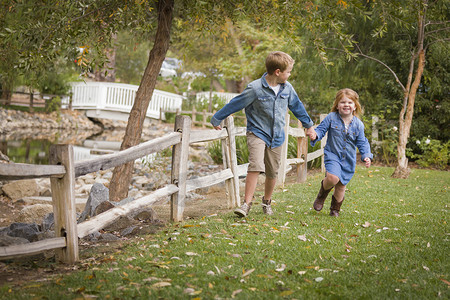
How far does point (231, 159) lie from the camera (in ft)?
23.2

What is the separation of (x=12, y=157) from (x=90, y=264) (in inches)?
565

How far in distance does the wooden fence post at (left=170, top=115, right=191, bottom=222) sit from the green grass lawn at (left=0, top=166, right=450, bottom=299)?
0.73ft

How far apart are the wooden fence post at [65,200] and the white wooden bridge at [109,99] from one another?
2509 cm

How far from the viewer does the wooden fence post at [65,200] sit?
412 centimetres

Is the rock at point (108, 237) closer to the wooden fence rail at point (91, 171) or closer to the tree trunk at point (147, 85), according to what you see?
the wooden fence rail at point (91, 171)

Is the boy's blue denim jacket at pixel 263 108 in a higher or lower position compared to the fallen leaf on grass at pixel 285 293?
higher

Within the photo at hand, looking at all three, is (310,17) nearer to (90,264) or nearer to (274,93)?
(274,93)

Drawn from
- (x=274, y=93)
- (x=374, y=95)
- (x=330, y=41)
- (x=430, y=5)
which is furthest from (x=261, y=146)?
(x=374, y=95)

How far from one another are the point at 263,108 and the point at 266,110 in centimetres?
4

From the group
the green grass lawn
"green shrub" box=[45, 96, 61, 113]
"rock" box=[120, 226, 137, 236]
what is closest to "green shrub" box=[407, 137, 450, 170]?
the green grass lawn

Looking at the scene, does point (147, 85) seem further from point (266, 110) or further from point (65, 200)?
point (65, 200)

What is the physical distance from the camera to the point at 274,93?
5750mm

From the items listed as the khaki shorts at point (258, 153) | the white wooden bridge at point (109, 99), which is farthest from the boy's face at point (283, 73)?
the white wooden bridge at point (109, 99)

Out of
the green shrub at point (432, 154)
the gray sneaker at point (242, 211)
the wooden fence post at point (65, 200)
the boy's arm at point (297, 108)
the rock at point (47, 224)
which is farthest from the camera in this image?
the green shrub at point (432, 154)
